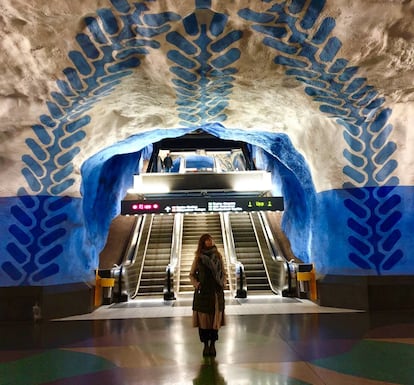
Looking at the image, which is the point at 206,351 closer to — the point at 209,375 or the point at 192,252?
the point at 209,375

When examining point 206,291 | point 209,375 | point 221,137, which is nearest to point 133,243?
point 221,137

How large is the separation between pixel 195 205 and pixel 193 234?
3.73 meters

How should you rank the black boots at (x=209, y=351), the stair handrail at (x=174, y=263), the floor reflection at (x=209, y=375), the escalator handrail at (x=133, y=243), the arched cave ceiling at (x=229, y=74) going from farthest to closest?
the escalator handrail at (x=133, y=243), the stair handrail at (x=174, y=263), the arched cave ceiling at (x=229, y=74), the black boots at (x=209, y=351), the floor reflection at (x=209, y=375)

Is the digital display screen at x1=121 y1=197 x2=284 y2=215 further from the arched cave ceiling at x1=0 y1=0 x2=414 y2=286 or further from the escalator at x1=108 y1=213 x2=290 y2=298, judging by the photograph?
the arched cave ceiling at x1=0 y1=0 x2=414 y2=286

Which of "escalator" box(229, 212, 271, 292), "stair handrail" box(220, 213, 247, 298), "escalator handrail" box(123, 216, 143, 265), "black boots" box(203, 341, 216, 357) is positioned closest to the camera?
"black boots" box(203, 341, 216, 357)

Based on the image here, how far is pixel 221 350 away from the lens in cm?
429

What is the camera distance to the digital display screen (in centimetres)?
1087

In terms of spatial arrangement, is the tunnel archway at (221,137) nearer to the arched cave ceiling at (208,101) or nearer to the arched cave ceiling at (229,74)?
the arched cave ceiling at (208,101)

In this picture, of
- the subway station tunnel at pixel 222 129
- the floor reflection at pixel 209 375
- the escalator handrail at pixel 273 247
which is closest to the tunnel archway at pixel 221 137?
the subway station tunnel at pixel 222 129

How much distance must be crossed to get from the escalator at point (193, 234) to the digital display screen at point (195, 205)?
2.22 meters

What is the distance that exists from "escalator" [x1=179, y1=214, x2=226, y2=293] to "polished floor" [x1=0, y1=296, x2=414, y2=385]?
203 inches

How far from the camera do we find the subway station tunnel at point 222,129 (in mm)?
4457

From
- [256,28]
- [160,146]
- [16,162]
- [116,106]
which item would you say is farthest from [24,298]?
[160,146]

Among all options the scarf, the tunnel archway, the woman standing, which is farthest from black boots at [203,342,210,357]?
the tunnel archway
